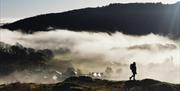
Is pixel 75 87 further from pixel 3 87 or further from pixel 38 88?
pixel 3 87

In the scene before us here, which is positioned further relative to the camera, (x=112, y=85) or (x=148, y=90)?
(x=112, y=85)

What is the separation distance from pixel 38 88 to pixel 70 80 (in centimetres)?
1204

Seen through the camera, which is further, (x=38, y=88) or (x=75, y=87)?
(x=38, y=88)

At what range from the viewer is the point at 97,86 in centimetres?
14675

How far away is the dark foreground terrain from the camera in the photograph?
126856 millimetres

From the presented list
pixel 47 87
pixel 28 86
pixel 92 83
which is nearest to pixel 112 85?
pixel 92 83

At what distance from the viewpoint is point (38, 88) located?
152000 millimetres

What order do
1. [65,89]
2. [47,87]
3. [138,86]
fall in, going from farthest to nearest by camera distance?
1. [47,87]
2. [65,89]
3. [138,86]

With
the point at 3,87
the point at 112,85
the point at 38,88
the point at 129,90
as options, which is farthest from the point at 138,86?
the point at 3,87

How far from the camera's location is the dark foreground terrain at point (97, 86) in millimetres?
126856

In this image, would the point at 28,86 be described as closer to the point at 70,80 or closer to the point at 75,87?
the point at 70,80

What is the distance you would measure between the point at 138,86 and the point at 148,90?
174 inches

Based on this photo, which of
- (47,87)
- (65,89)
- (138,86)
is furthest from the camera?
(47,87)

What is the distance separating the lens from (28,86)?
157 meters
